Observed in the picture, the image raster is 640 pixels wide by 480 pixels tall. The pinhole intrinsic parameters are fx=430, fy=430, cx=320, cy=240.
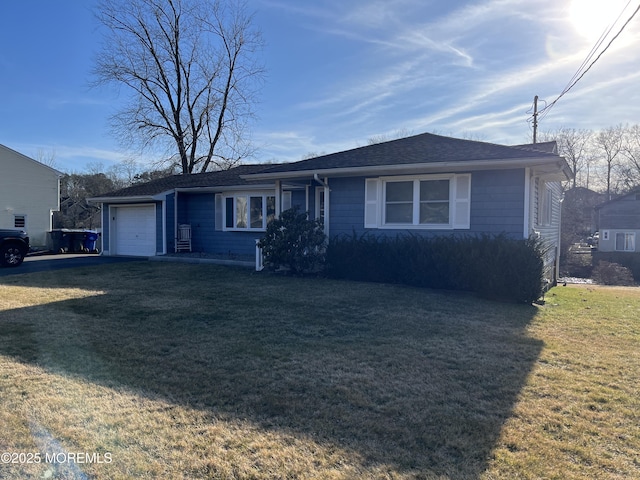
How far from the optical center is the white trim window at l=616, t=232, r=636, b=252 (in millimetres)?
38344

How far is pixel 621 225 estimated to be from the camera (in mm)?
38906

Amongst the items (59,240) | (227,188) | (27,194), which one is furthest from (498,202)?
(27,194)

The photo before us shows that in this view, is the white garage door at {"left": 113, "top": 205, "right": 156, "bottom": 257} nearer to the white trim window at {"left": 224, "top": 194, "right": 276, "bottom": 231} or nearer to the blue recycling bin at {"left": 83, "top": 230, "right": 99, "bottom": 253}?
the white trim window at {"left": 224, "top": 194, "right": 276, "bottom": 231}

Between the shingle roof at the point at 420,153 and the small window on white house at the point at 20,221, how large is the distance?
22253 millimetres

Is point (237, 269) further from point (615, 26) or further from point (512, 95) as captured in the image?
point (512, 95)

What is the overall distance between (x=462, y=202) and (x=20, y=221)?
90.6 ft

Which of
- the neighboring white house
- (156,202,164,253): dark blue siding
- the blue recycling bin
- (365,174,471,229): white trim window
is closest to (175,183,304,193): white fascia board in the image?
(156,202,164,253): dark blue siding

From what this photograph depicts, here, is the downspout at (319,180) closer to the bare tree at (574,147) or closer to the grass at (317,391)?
the grass at (317,391)

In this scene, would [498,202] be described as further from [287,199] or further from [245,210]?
[245,210]

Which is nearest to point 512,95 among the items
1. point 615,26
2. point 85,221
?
point 615,26

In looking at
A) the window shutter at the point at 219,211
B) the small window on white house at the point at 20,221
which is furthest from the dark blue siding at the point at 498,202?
the small window on white house at the point at 20,221

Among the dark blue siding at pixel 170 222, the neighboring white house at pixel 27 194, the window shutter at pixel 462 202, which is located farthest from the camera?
the neighboring white house at pixel 27 194

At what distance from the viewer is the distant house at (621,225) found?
126ft

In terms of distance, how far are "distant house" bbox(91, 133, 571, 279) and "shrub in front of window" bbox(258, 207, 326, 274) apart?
2.12ft
